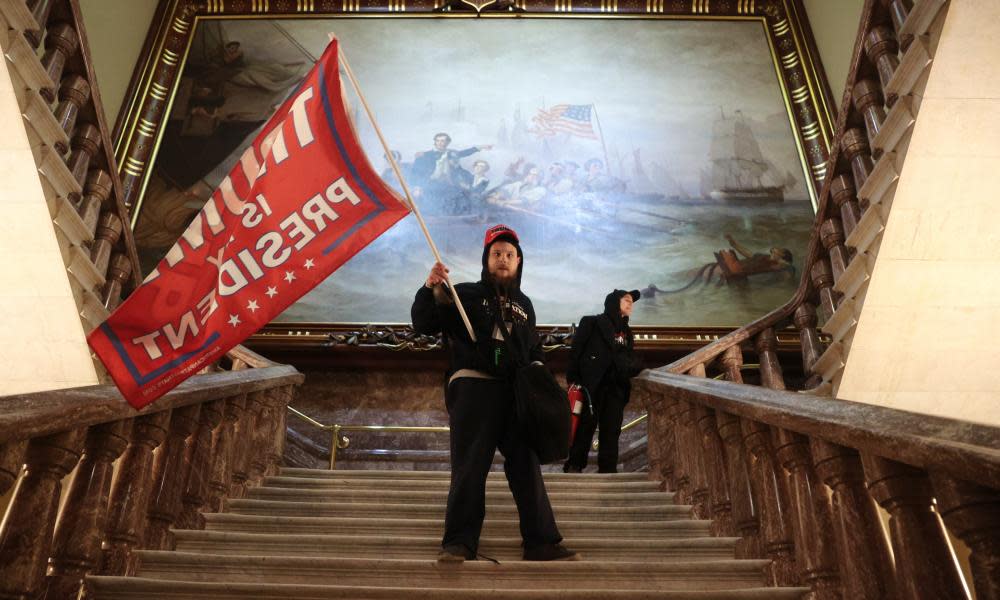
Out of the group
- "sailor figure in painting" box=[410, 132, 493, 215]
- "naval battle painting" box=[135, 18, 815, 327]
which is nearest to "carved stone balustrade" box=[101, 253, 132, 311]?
"naval battle painting" box=[135, 18, 815, 327]

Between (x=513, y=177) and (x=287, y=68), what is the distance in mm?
3117

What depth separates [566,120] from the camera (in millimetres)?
9875

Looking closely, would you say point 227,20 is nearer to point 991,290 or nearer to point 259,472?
point 259,472

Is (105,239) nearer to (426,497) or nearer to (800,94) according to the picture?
(426,497)

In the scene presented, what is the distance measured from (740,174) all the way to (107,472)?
7.75 meters

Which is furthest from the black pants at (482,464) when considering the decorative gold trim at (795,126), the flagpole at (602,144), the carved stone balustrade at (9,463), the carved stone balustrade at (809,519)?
the decorative gold trim at (795,126)

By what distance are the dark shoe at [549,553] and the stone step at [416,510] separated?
30.2 inches

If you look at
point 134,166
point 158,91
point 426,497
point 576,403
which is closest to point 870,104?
point 576,403

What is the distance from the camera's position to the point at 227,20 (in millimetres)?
→ 10648

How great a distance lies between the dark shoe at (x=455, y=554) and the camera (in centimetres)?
329

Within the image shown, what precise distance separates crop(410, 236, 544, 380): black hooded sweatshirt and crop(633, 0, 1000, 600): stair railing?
863mm

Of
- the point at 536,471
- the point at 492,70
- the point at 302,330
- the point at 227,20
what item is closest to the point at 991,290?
the point at 536,471

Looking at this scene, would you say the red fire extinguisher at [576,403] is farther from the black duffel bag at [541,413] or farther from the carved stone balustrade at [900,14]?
the carved stone balustrade at [900,14]

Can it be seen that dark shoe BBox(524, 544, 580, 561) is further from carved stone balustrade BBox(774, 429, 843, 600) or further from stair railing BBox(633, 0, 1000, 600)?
carved stone balustrade BBox(774, 429, 843, 600)
